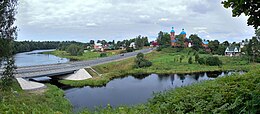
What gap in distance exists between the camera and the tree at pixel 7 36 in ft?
67.8

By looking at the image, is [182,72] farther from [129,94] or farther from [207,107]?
[207,107]

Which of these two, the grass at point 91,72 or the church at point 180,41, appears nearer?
the grass at point 91,72

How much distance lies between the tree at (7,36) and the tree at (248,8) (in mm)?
19663

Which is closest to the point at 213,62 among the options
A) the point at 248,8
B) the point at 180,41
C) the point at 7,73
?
the point at 180,41

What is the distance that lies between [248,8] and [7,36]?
20.7m

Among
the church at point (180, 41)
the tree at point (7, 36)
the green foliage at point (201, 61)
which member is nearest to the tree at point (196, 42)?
the church at point (180, 41)

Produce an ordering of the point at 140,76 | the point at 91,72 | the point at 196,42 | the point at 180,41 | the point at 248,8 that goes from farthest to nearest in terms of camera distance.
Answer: the point at 196,42 < the point at 180,41 < the point at 140,76 < the point at 91,72 < the point at 248,8

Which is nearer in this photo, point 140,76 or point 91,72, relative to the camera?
point 91,72

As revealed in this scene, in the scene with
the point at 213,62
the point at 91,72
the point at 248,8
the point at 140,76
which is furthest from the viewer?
the point at 213,62

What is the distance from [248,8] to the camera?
5578 millimetres

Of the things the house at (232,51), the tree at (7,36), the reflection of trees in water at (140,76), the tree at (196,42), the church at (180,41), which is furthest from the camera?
the tree at (196,42)

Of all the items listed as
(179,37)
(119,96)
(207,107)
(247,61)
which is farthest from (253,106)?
(179,37)

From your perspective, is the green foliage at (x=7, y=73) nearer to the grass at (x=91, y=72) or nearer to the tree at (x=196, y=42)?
the grass at (x=91, y=72)

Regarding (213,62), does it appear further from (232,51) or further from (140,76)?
(232,51)
